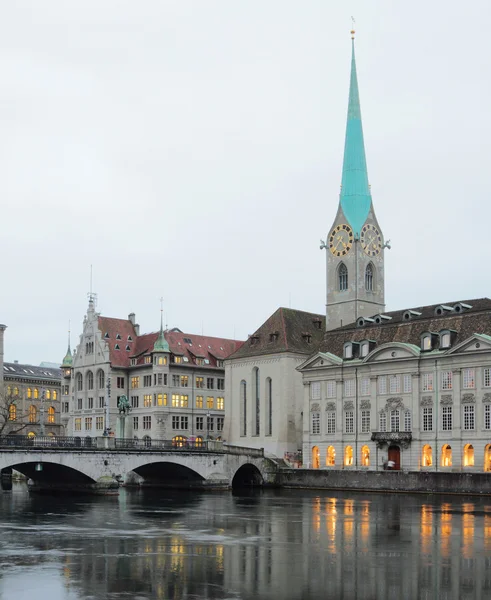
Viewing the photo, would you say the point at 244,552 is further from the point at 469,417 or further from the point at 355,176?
the point at 355,176

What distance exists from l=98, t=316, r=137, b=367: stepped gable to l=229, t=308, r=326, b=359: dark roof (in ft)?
57.0

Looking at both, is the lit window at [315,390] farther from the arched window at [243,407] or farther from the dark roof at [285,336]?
the arched window at [243,407]

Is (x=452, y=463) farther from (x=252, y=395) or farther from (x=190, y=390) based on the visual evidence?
(x=190, y=390)

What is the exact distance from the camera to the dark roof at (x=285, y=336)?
379ft

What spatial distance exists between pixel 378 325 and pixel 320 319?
22.9m

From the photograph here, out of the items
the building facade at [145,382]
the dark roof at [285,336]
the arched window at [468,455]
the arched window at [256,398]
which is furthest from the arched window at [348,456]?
the building facade at [145,382]

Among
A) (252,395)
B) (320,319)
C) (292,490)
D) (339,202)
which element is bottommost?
(292,490)

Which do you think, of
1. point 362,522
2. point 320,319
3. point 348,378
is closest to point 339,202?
point 320,319

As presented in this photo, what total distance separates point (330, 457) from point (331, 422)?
3613 millimetres

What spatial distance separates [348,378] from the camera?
102125mm

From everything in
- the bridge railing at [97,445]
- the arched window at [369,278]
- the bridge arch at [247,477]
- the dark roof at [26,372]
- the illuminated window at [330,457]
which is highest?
the arched window at [369,278]

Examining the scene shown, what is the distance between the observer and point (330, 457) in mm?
103562

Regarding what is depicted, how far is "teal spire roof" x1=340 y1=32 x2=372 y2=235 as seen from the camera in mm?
125938

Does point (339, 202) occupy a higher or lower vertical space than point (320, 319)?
higher
